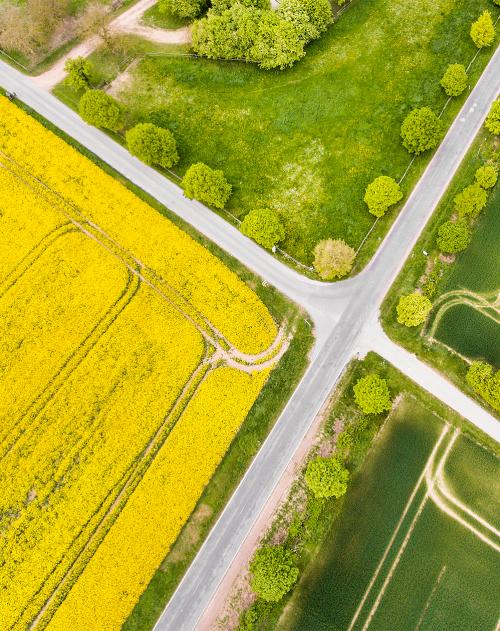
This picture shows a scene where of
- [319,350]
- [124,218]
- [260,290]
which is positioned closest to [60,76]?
[124,218]

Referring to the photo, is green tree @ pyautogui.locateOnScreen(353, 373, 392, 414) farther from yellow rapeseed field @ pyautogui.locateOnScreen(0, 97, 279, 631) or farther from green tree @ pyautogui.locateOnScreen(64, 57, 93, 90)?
green tree @ pyautogui.locateOnScreen(64, 57, 93, 90)

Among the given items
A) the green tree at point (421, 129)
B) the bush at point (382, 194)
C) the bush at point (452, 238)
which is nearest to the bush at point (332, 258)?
the bush at point (382, 194)

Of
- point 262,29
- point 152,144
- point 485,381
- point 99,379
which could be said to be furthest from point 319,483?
point 262,29

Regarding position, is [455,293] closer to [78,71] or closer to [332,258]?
[332,258]

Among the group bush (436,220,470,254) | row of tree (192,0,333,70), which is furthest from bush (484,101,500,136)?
row of tree (192,0,333,70)

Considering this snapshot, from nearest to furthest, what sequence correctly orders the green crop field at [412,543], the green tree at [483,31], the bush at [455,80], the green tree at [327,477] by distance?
the green crop field at [412,543], the green tree at [327,477], the bush at [455,80], the green tree at [483,31]

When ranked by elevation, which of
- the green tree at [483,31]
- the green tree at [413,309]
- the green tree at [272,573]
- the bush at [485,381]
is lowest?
the green tree at [272,573]

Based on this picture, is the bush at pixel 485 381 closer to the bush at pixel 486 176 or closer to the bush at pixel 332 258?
the bush at pixel 332 258
